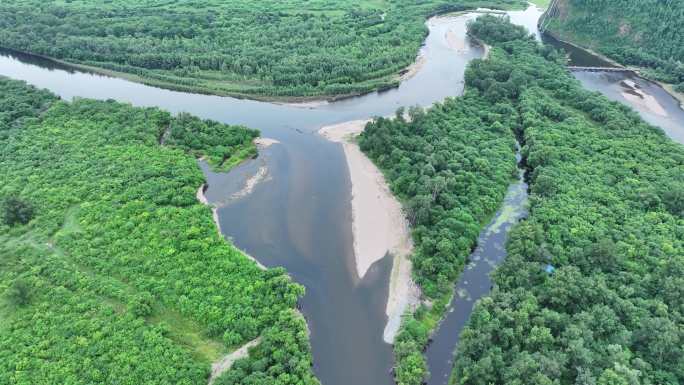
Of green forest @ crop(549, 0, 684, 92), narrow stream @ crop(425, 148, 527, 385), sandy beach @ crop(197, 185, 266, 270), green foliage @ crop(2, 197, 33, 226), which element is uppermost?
green forest @ crop(549, 0, 684, 92)

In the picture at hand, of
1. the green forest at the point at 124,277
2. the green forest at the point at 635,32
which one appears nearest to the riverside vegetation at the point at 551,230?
the green forest at the point at 124,277

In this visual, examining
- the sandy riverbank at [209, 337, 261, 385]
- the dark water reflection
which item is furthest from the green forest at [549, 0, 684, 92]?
the sandy riverbank at [209, 337, 261, 385]

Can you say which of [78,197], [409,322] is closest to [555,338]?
[409,322]

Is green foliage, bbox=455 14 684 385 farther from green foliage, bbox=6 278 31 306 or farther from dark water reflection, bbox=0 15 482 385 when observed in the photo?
green foliage, bbox=6 278 31 306

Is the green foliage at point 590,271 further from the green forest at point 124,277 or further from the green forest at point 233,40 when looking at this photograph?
the green forest at point 233,40

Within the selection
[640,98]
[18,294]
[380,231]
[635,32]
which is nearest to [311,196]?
[380,231]

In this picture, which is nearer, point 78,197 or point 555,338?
point 555,338

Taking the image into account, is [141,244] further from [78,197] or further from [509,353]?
[509,353]

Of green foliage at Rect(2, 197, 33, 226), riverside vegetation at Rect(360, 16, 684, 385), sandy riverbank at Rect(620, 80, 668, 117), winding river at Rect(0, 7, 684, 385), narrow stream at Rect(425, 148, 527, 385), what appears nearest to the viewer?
riverside vegetation at Rect(360, 16, 684, 385)
